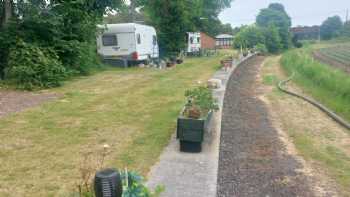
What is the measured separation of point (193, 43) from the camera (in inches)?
1128

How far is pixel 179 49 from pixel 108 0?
11.3 metres

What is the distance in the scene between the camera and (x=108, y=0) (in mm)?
14953

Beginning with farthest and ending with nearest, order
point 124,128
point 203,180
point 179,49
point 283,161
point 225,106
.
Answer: point 179,49 < point 225,106 < point 124,128 < point 283,161 < point 203,180

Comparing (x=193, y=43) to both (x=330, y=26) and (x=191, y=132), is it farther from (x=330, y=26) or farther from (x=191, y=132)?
(x=330, y=26)

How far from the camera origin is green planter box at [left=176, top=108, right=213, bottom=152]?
4.62 m

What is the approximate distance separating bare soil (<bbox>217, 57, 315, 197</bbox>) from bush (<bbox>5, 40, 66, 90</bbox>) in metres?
6.00

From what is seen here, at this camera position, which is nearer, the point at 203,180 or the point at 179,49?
the point at 203,180

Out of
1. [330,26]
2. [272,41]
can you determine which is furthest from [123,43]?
[330,26]

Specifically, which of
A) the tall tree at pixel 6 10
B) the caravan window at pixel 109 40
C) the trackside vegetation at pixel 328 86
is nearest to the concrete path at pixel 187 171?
the trackside vegetation at pixel 328 86

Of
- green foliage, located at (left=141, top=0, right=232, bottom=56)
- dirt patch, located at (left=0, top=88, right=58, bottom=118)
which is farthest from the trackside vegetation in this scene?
green foliage, located at (left=141, top=0, right=232, bottom=56)

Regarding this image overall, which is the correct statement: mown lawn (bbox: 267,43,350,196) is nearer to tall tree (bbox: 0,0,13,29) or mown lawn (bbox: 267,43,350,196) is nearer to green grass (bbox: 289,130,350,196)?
green grass (bbox: 289,130,350,196)

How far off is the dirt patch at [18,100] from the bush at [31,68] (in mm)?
657

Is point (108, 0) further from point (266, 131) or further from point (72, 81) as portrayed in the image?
point (266, 131)

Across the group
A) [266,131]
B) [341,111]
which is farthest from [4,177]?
[341,111]
